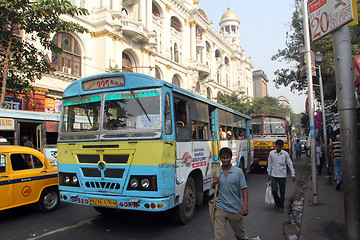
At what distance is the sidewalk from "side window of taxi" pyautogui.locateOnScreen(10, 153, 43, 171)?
6.18 meters

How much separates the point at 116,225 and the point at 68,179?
139 cm

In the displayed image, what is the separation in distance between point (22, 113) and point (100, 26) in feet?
49.9

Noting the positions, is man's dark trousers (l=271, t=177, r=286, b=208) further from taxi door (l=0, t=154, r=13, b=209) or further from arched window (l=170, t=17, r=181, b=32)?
arched window (l=170, t=17, r=181, b=32)

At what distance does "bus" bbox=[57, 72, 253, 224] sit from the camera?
456 centimetres

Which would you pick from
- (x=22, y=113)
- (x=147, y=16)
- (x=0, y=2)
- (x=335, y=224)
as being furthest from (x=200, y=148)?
(x=147, y=16)

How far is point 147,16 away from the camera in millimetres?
29812

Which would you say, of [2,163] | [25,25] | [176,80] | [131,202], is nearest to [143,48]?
[176,80]

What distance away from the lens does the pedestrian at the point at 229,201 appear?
11.8 feet

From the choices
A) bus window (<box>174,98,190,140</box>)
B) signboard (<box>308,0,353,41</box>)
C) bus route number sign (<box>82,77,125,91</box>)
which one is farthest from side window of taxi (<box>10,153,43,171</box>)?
signboard (<box>308,0,353,41</box>)

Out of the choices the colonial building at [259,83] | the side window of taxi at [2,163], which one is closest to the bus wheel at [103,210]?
the side window of taxi at [2,163]

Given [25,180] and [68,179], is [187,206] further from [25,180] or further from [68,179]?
[25,180]

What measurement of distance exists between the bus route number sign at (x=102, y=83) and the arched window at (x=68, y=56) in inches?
685

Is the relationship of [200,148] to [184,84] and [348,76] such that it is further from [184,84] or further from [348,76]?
[184,84]

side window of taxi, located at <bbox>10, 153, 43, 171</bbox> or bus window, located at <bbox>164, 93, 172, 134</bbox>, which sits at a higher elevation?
bus window, located at <bbox>164, 93, 172, 134</bbox>
